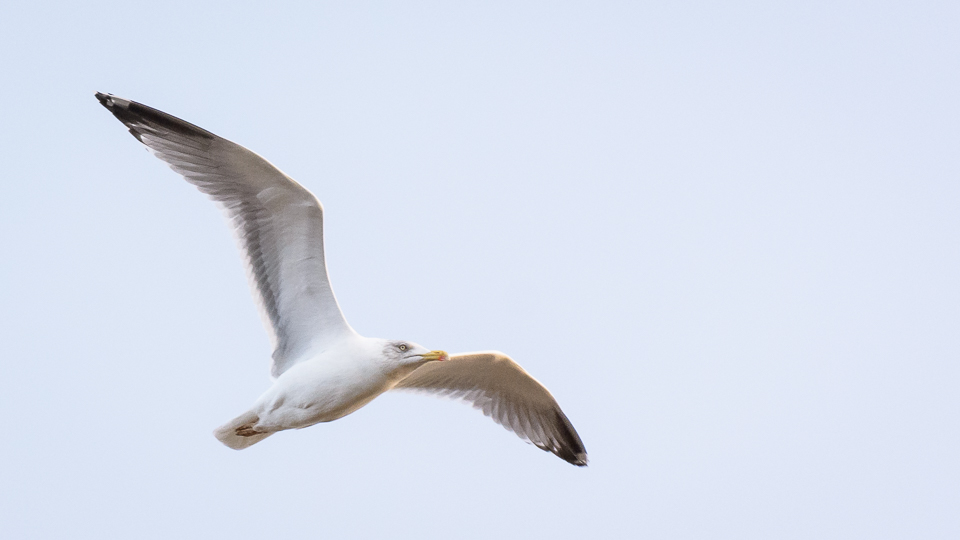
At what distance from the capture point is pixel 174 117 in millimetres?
7555

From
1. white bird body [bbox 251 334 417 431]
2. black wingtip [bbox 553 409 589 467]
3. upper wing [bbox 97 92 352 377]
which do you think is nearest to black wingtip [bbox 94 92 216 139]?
upper wing [bbox 97 92 352 377]

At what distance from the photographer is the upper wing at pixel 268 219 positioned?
24.5ft

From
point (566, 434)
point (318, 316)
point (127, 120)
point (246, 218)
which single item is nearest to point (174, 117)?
point (127, 120)

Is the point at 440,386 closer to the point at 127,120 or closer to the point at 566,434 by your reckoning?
the point at 566,434

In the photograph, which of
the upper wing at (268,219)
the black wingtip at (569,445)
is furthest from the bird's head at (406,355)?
the black wingtip at (569,445)

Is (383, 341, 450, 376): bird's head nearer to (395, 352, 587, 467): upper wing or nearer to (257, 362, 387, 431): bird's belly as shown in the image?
(257, 362, 387, 431): bird's belly

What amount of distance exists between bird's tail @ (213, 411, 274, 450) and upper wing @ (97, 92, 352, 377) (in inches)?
16.0

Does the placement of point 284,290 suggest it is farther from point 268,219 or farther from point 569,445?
point 569,445

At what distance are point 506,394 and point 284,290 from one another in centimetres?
223

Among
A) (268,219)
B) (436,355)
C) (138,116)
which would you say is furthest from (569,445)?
(138,116)

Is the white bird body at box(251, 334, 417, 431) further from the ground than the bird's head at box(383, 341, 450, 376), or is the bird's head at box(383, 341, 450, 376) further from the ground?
the bird's head at box(383, 341, 450, 376)

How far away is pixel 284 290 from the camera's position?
7750 millimetres

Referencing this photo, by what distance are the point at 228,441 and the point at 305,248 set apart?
1380 mm

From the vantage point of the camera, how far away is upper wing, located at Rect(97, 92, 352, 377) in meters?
7.47
